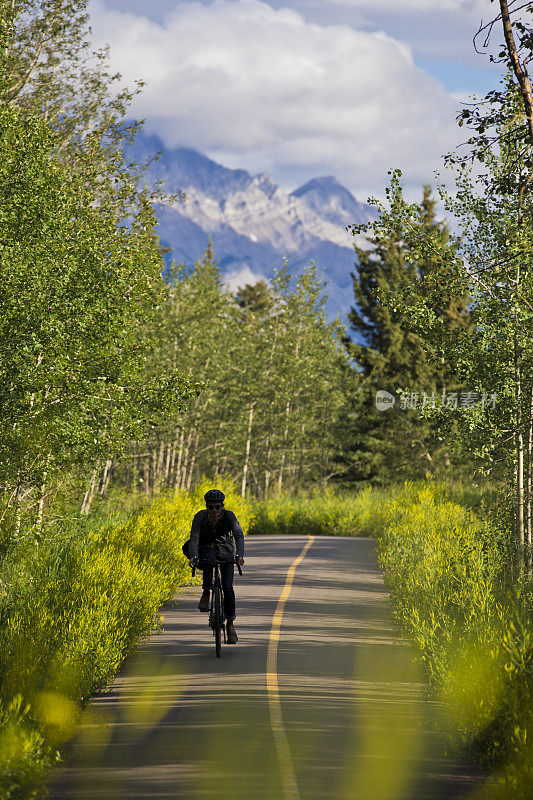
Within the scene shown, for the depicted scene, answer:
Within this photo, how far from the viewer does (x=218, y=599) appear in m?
13.6

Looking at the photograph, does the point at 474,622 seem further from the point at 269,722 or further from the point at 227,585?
the point at 227,585

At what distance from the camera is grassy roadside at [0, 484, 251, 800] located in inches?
316

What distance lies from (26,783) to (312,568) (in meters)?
17.6

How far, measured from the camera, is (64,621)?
39.2 feet

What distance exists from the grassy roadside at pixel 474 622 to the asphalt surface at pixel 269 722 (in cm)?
33

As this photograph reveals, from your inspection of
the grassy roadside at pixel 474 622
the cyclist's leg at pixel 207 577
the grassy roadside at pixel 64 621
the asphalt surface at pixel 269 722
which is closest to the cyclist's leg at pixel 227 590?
the cyclist's leg at pixel 207 577

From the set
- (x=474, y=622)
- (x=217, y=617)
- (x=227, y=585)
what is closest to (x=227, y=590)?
(x=227, y=585)

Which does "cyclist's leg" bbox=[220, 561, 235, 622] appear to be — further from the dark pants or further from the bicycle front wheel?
the bicycle front wheel

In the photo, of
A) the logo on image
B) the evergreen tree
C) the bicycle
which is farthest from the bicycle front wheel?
the logo on image

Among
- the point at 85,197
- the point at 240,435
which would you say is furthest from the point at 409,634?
the point at 240,435

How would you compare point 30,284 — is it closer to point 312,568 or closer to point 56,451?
point 56,451

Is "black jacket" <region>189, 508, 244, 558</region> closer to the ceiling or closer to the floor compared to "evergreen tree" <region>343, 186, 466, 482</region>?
closer to the floor

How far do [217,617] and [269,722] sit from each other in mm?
3803

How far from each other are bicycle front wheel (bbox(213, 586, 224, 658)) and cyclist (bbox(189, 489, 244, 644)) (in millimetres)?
198
